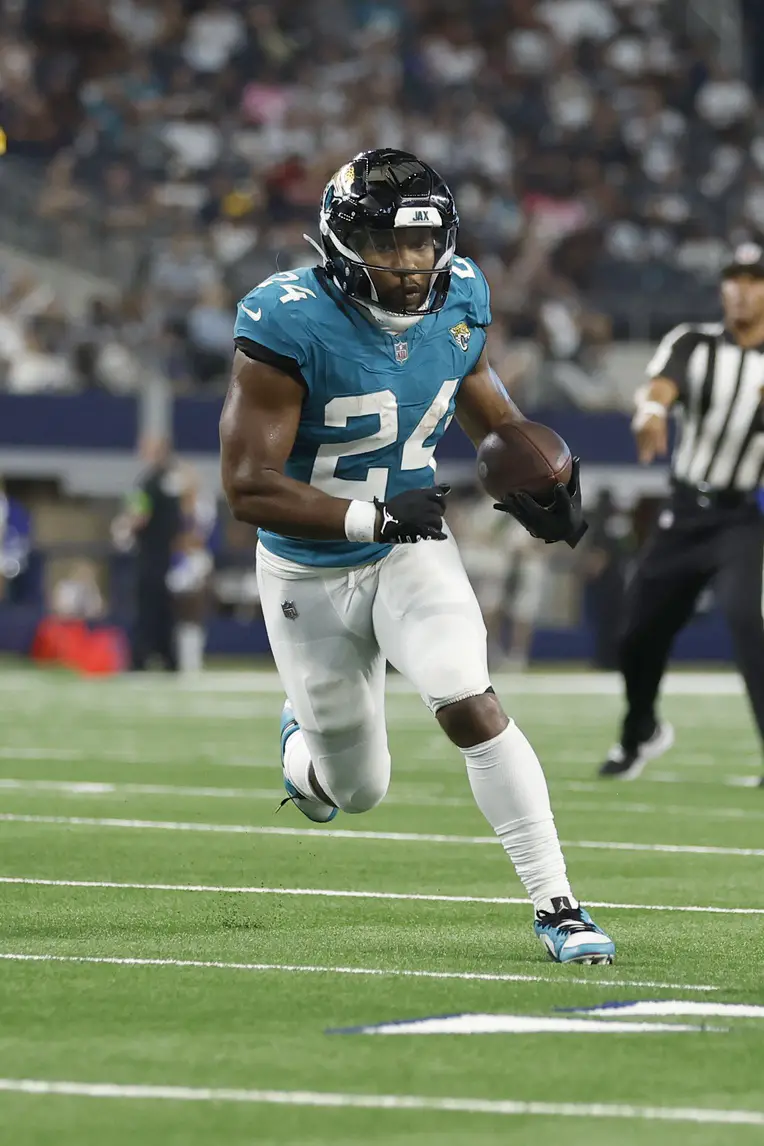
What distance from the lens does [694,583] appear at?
8.90 meters

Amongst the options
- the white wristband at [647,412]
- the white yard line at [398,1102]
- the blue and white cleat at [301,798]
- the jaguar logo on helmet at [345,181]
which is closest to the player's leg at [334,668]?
the blue and white cleat at [301,798]

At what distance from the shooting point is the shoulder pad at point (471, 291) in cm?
→ 545

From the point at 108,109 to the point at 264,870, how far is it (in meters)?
16.7

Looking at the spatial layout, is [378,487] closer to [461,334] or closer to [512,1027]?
[461,334]

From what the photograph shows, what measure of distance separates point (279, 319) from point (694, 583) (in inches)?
162

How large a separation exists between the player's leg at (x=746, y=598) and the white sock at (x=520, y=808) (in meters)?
3.89

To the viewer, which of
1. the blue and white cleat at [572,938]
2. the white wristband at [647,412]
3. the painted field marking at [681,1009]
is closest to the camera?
the painted field marking at [681,1009]

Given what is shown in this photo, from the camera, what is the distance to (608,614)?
19828mm

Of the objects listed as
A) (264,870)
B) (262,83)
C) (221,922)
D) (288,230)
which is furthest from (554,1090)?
(262,83)

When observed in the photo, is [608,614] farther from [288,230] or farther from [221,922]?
[221,922]

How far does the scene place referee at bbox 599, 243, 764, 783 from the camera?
881cm

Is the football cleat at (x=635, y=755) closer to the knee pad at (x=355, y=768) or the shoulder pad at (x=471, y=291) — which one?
the knee pad at (x=355, y=768)

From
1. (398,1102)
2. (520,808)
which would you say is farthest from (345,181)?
(398,1102)

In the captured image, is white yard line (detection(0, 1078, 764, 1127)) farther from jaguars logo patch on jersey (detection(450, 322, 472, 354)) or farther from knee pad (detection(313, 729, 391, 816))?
jaguars logo patch on jersey (detection(450, 322, 472, 354))
